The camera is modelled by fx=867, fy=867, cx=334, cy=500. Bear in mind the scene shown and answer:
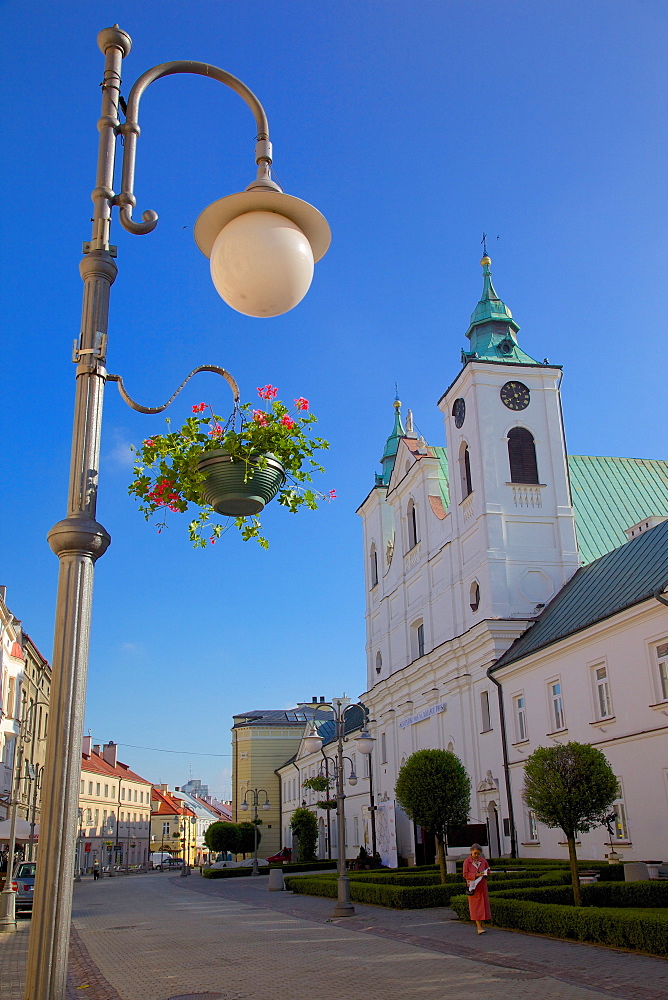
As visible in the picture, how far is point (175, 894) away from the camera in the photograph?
36.2 metres

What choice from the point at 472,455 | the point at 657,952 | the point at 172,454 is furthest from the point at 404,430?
the point at 172,454

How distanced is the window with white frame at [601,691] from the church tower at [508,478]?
860 centimetres

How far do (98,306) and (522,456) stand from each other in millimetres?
34441

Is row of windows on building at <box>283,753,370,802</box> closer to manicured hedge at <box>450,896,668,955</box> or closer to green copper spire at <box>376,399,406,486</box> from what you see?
green copper spire at <box>376,399,406,486</box>

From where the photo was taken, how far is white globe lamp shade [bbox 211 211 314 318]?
4285 millimetres

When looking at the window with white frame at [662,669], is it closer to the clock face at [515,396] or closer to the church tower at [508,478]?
the church tower at [508,478]

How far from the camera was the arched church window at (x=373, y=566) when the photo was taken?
5303 centimetres

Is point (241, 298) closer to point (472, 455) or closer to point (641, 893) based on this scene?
point (641, 893)

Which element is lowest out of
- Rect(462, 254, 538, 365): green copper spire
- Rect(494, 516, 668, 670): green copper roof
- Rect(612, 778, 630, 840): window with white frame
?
Rect(612, 778, 630, 840): window with white frame

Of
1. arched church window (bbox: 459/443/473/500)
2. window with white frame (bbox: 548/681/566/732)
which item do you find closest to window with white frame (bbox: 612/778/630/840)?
window with white frame (bbox: 548/681/566/732)

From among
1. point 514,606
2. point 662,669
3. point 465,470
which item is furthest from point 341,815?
point 465,470

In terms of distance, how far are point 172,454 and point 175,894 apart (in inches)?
1401

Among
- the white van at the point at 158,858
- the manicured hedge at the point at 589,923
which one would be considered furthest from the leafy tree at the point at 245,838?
the manicured hedge at the point at 589,923

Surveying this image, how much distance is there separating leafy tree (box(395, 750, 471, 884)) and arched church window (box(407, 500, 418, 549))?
2113cm
